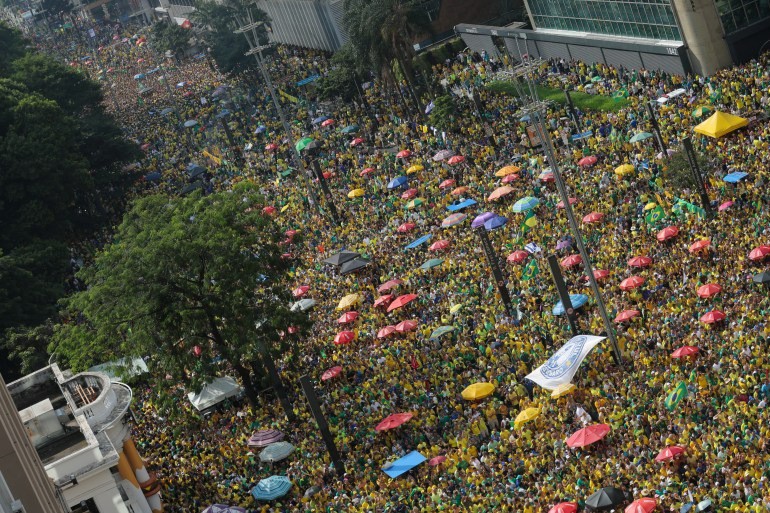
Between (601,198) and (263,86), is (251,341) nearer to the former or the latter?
(601,198)

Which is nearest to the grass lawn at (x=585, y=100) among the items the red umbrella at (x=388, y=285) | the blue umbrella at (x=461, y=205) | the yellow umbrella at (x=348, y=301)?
the blue umbrella at (x=461, y=205)

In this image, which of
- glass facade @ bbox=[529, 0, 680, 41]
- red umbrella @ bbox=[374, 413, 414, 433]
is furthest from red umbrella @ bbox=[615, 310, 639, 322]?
glass facade @ bbox=[529, 0, 680, 41]

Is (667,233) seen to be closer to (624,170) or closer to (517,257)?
(517,257)

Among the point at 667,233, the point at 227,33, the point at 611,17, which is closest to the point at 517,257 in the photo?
the point at 667,233

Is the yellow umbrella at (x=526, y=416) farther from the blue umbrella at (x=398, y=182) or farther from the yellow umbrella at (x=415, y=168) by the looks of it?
the yellow umbrella at (x=415, y=168)

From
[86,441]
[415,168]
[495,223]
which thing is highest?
[86,441]

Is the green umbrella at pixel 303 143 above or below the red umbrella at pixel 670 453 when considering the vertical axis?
above
